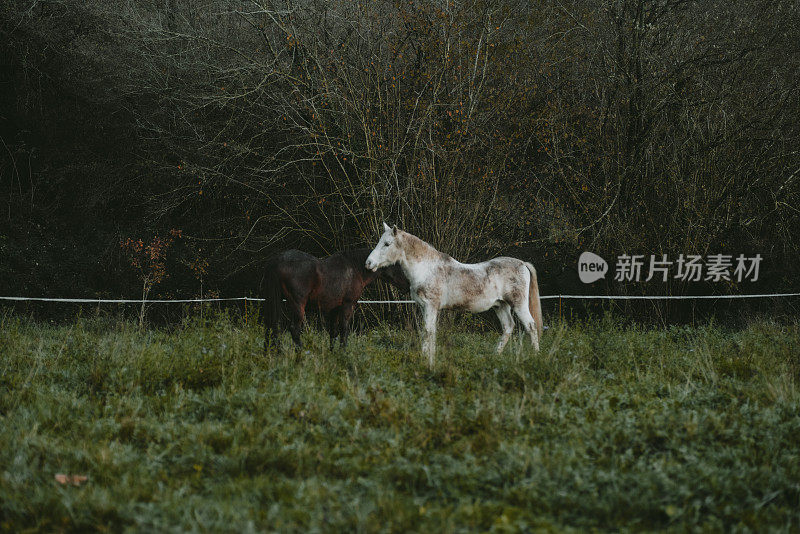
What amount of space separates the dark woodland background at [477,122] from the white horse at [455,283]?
308cm

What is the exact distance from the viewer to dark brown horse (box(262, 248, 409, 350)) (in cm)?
726

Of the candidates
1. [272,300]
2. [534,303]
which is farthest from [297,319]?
[534,303]

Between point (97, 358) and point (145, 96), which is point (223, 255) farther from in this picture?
point (97, 358)

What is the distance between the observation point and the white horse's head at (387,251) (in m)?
7.59

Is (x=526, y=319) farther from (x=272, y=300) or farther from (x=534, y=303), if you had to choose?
(x=272, y=300)

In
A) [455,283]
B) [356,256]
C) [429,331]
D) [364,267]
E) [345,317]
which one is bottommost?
[429,331]

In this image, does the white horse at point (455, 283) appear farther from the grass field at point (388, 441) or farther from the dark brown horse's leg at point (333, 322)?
the grass field at point (388, 441)

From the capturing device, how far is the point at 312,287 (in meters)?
7.38

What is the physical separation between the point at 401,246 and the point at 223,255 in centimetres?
780

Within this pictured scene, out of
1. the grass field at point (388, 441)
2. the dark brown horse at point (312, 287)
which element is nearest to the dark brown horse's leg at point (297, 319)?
the dark brown horse at point (312, 287)

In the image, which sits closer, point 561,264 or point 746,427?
point 746,427

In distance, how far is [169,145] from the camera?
44.8 ft

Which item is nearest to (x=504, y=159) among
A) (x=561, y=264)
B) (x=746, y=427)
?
(x=561, y=264)

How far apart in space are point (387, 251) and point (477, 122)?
15.1 feet
